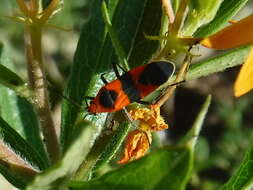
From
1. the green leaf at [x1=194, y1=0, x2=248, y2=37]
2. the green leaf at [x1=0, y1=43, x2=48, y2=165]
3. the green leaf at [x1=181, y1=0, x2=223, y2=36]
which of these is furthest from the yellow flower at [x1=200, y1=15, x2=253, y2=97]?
the green leaf at [x1=0, y1=43, x2=48, y2=165]

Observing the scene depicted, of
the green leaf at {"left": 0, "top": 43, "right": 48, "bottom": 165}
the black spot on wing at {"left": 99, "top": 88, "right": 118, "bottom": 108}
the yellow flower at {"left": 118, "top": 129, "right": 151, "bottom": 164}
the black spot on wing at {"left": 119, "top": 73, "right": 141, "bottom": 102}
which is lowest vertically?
the green leaf at {"left": 0, "top": 43, "right": 48, "bottom": 165}

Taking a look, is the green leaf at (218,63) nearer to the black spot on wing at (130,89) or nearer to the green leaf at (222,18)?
the green leaf at (222,18)

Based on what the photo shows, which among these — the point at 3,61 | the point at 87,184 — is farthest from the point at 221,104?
the point at 87,184

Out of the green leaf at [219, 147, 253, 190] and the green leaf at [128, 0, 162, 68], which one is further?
the green leaf at [128, 0, 162, 68]

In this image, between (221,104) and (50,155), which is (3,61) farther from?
(221,104)

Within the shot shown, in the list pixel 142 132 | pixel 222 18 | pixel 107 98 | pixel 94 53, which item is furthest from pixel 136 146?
pixel 94 53

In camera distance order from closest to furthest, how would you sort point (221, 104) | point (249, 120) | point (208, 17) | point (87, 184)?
point (87, 184)
point (208, 17)
point (221, 104)
point (249, 120)

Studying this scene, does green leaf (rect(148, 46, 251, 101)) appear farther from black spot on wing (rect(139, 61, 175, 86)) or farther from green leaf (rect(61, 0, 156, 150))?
green leaf (rect(61, 0, 156, 150))
